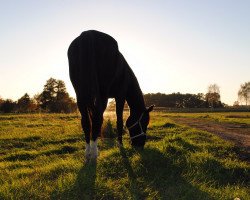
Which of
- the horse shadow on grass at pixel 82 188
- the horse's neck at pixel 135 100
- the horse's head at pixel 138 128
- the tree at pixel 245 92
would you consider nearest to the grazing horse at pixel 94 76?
the horse's head at pixel 138 128

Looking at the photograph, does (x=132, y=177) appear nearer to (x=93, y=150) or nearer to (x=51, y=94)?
(x=93, y=150)

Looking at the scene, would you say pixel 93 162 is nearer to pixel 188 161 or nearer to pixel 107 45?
pixel 188 161

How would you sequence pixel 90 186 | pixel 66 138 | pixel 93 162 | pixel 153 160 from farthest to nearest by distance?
1. pixel 66 138
2. pixel 153 160
3. pixel 93 162
4. pixel 90 186

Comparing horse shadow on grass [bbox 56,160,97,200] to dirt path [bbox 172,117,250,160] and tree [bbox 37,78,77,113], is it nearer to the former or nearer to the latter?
dirt path [bbox 172,117,250,160]

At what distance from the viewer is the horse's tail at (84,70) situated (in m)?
7.14

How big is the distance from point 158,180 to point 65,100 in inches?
3063

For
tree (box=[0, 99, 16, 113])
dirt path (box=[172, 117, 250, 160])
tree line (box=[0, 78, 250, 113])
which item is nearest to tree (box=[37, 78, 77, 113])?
tree line (box=[0, 78, 250, 113])

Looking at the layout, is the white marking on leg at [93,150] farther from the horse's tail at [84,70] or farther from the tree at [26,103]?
the tree at [26,103]

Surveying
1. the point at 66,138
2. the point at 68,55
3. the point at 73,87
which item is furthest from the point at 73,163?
the point at 66,138

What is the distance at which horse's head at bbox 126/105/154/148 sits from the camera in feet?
33.6

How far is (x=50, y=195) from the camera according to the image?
507 cm

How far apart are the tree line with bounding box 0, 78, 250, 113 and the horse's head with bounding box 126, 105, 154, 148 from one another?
4908cm

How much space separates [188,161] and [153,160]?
814mm

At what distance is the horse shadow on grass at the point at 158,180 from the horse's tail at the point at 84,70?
5.37 feet
